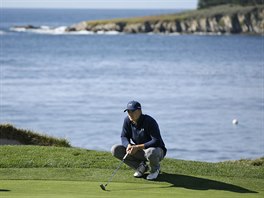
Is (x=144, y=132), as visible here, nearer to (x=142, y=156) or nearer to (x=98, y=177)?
(x=142, y=156)

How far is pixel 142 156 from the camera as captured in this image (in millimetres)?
12922

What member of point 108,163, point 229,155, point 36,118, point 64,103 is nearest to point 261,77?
point 64,103

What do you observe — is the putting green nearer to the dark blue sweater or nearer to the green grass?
the green grass

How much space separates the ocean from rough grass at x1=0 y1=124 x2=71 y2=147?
9905mm

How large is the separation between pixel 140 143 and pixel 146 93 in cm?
3826

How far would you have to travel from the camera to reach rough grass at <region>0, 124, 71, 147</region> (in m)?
19.0

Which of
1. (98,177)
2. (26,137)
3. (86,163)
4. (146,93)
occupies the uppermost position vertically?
(98,177)

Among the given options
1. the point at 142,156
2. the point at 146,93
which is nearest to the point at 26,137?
the point at 142,156

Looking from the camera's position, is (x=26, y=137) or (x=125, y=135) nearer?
(x=125, y=135)

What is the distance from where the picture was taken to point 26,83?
2227 inches

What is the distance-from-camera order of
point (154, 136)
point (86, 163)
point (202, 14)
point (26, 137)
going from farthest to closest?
point (202, 14) → point (26, 137) → point (86, 163) → point (154, 136)

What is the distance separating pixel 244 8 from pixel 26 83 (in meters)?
88.7

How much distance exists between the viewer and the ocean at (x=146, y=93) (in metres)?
33.6

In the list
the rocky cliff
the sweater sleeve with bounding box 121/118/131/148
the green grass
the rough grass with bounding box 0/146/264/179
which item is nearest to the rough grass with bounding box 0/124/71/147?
the green grass
